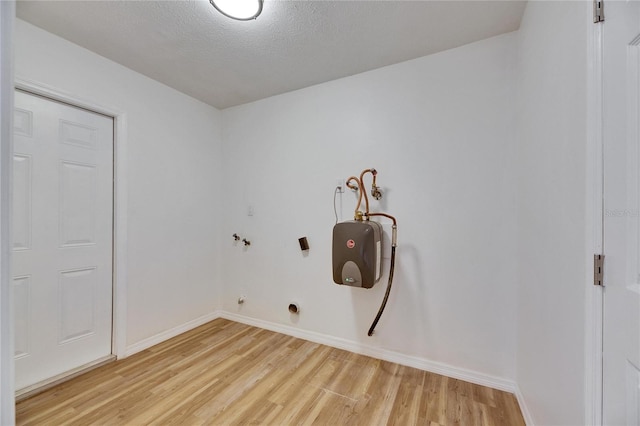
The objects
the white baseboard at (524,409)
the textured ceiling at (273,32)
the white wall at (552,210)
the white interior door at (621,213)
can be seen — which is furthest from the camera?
the textured ceiling at (273,32)

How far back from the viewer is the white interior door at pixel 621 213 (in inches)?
28.9

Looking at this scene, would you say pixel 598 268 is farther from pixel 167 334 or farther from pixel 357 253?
pixel 167 334

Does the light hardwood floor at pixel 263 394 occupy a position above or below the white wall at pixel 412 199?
below

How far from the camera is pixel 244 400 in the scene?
171 cm

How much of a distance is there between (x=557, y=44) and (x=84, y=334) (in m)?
3.48

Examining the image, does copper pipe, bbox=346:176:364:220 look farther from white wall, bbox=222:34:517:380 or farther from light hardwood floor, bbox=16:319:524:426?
light hardwood floor, bbox=16:319:524:426

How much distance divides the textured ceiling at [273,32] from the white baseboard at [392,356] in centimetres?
244

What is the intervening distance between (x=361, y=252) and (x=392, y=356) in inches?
38.0

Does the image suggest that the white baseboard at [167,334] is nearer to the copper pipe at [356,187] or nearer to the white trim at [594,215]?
the copper pipe at [356,187]

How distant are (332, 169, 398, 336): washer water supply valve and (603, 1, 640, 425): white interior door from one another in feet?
4.13

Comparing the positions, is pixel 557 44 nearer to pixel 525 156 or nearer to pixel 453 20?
pixel 525 156

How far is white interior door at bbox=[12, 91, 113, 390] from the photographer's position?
174cm

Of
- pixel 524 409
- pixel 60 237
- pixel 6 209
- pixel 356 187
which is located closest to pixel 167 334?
pixel 60 237

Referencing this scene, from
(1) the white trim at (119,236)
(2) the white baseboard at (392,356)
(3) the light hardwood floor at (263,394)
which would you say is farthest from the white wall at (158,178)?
(2) the white baseboard at (392,356)
